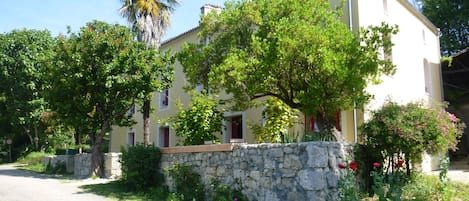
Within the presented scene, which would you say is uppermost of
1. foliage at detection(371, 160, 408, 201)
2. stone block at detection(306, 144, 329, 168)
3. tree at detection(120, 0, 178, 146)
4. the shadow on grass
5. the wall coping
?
tree at detection(120, 0, 178, 146)

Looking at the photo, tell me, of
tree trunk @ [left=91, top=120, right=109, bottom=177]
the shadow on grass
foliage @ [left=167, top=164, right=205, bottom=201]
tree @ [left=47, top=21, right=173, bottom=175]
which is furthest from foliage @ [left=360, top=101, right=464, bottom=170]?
tree trunk @ [left=91, top=120, right=109, bottom=177]

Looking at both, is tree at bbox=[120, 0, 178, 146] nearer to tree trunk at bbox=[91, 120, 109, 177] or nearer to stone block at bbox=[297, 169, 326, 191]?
tree trunk at bbox=[91, 120, 109, 177]

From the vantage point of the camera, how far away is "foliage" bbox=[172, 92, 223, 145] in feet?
51.4

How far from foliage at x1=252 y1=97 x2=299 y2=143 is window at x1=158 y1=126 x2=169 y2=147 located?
31.6ft

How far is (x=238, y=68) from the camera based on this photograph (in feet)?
33.1

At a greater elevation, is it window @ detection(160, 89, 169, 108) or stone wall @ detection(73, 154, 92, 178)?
window @ detection(160, 89, 169, 108)

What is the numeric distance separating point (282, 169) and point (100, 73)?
32.8 ft

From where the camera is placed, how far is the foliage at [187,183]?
11.1m

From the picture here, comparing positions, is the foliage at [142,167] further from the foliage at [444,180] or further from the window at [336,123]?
the foliage at [444,180]

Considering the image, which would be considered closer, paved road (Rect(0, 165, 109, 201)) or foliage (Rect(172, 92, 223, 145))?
paved road (Rect(0, 165, 109, 201))

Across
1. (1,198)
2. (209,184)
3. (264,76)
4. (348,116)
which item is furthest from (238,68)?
(1,198)

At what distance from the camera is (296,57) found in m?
9.97

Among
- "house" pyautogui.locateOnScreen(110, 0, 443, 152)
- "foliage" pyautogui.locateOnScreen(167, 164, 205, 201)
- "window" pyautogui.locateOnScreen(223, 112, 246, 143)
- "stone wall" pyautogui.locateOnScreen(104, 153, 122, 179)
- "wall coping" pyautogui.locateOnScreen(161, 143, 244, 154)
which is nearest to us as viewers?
"wall coping" pyautogui.locateOnScreen(161, 143, 244, 154)

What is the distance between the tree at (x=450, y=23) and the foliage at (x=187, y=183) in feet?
68.4
